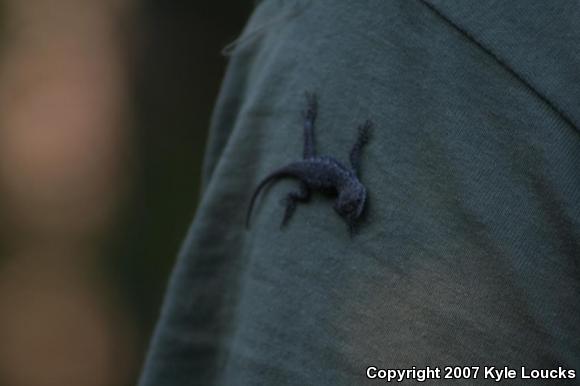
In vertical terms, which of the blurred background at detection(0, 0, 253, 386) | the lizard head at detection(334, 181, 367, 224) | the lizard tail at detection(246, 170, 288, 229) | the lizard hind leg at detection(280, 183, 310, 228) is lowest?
the lizard head at detection(334, 181, 367, 224)

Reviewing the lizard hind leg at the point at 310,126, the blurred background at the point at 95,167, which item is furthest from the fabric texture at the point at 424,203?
the blurred background at the point at 95,167

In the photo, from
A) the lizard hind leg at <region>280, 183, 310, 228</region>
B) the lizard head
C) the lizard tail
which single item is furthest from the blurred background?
the lizard head

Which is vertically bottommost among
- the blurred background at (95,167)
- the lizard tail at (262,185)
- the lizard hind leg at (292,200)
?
the lizard hind leg at (292,200)

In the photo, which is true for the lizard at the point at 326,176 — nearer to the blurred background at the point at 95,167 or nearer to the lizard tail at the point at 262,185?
the lizard tail at the point at 262,185

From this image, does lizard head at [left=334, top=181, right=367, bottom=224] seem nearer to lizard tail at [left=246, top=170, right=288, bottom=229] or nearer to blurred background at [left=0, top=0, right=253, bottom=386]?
lizard tail at [left=246, top=170, right=288, bottom=229]

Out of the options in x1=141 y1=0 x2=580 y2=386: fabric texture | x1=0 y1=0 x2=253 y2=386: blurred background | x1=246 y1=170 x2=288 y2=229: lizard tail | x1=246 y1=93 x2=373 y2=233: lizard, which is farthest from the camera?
x1=0 y1=0 x2=253 y2=386: blurred background

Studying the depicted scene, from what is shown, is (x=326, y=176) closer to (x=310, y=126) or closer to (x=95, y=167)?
(x=310, y=126)
